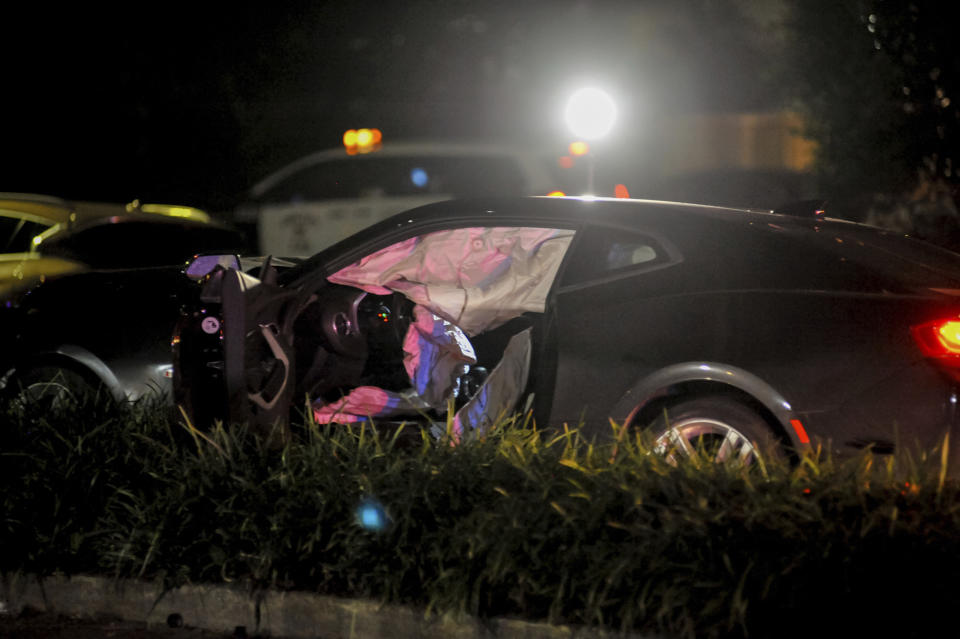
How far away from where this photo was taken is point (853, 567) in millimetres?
3609

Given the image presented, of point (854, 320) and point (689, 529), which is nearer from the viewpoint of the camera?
point (689, 529)

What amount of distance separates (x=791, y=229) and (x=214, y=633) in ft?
9.29

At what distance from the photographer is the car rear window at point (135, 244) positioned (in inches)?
346

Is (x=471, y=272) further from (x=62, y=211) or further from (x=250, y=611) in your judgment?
(x=62, y=211)

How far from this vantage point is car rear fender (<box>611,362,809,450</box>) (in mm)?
4484

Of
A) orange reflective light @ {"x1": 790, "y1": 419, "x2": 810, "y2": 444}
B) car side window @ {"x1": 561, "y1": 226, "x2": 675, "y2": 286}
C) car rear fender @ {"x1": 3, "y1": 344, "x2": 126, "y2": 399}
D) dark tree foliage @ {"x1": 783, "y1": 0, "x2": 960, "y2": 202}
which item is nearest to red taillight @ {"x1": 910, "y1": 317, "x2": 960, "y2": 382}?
orange reflective light @ {"x1": 790, "y1": 419, "x2": 810, "y2": 444}

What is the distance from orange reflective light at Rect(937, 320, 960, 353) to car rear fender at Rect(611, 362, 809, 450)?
600 millimetres

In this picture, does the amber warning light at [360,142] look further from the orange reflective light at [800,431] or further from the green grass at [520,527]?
the orange reflective light at [800,431]

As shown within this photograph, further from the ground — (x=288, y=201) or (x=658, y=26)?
(x=658, y=26)

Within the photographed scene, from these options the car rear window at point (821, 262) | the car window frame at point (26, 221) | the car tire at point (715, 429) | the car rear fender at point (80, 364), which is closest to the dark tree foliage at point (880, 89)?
the car rear window at point (821, 262)

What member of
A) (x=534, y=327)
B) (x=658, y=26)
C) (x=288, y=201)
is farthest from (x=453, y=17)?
(x=658, y=26)

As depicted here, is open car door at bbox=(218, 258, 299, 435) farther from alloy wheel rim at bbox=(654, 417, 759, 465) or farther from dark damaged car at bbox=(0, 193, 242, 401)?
alloy wheel rim at bbox=(654, 417, 759, 465)

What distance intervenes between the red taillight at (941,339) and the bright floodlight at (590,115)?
268 inches

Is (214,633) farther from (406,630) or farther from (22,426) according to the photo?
(22,426)
